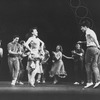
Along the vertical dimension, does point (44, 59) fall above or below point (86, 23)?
below

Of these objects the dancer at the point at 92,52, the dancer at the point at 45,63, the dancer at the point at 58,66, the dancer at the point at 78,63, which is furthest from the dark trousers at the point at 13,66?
the dancer at the point at 92,52

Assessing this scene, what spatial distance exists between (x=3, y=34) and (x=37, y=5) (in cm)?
109

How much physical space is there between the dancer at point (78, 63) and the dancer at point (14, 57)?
138 centimetres

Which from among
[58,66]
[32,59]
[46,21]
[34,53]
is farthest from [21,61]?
[46,21]

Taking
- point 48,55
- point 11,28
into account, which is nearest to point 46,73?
point 48,55

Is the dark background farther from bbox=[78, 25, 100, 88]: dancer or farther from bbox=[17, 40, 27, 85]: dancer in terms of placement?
bbox=[78, 25, 100, 88]: dancer

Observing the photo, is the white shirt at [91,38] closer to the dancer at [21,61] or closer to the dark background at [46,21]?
the dark background at [46,21]

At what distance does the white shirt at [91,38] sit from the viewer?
14730mm

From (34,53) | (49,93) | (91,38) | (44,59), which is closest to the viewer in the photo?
(49,93)

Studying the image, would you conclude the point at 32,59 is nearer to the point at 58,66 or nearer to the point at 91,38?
the point at 58,66

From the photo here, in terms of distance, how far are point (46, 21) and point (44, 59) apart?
97 centimetres

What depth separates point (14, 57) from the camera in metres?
15.6

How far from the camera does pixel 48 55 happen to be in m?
15.8

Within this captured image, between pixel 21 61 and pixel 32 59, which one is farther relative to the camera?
pixel 21 61
